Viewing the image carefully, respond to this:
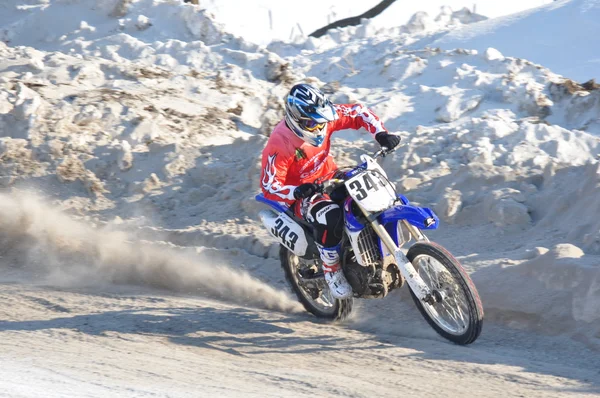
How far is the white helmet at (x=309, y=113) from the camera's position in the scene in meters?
6.23

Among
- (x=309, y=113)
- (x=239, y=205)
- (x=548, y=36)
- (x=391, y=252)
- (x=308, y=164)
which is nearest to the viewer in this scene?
(x=391, y=252)

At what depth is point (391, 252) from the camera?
591 centimetres

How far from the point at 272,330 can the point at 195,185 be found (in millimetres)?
3614

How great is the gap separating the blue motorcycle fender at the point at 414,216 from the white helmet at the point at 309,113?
89 cm

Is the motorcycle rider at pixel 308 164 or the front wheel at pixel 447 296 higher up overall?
the motorcycle rider at pixel 308 164

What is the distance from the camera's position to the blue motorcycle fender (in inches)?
225

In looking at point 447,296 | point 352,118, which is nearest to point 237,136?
point 352,118

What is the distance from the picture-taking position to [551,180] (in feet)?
26.6

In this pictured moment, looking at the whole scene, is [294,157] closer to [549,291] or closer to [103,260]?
[549,291]

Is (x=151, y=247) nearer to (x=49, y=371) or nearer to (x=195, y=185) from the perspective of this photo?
(x=195, y=185)

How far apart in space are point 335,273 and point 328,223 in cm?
45

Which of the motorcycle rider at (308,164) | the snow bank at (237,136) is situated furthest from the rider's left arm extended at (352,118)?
the snow bank at (237,136)

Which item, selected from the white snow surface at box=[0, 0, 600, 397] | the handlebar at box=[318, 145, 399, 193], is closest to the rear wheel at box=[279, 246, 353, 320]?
the white snow surface at box=[0, 0, 600, 397]

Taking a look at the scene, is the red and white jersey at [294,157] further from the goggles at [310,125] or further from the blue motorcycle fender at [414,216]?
the blue motorcycle fender at [414,216]
